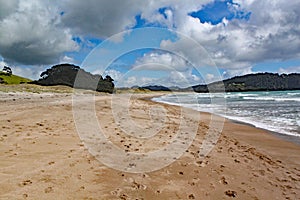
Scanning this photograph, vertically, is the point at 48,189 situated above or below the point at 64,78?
below

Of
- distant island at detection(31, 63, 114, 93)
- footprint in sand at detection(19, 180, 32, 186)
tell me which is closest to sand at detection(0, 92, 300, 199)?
footprint in sand at detection(19, 180, 32, 186)

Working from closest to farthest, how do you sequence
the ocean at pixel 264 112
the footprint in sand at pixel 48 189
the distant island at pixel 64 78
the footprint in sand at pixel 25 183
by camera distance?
the footprint in sand at pixel 48 189, the footprint in sand at pixel 25 183, the ocean at pixel 264 112, the distant island at pixel 64 78

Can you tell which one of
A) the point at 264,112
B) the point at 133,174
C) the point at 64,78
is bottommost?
the point at 133,174

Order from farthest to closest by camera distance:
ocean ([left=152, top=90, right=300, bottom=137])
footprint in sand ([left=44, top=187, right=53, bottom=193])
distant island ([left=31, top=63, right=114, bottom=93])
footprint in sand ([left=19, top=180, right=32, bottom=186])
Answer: distant island ([left=31, top=63, right=114, bottom=93]) → ocean ([left=152, top=90, right=300, bottom=137]) → footprint in sand ([left=19, top=180, right=32, bottom=186]) → footprint in sand ([left=44, top=187, right=53, bottom=193])

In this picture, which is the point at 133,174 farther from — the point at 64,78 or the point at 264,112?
the point at 64,78

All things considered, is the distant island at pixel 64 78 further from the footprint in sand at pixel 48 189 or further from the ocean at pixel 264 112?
the footprint in sand at pixel 48 189

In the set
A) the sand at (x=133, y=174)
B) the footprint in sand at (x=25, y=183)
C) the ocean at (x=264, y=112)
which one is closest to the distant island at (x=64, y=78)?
the ocean at (x=264, y=112)

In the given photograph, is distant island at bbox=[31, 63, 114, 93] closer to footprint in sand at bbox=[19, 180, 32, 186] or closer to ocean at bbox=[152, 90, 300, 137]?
ocean at bbox=[152, 90, 300, 137]

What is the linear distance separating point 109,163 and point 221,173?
273 centimetres

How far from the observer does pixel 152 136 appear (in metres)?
10.1

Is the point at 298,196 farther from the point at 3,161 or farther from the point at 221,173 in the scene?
the point at 3,161

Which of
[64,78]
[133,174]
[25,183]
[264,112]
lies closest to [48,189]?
[25,183]

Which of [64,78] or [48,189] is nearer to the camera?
[48,189]

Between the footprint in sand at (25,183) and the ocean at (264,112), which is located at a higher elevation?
the ocean at (264,112)
